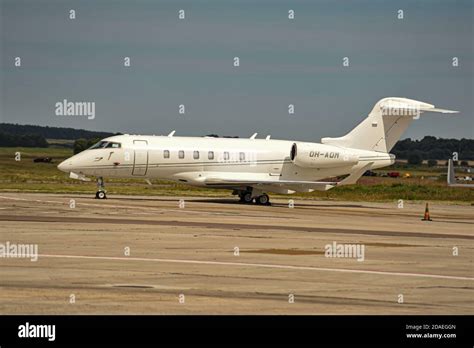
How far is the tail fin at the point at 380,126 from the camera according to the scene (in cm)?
5678

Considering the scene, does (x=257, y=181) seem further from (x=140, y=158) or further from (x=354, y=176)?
(x=140, y=158)

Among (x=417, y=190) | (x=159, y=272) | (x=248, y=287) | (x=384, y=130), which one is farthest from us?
(x=417, y=190)

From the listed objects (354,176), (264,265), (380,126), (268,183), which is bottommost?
(264,265)

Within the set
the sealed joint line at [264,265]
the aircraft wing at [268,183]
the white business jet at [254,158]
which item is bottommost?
the sealed joint line at [264,265]

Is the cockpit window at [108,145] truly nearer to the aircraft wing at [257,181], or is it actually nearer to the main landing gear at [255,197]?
the aircraft wing at [257,181]

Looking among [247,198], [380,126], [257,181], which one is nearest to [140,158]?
[257,181]

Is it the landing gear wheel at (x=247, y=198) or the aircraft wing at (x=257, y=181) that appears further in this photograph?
the landing gear wheel at (x=247, y=198)

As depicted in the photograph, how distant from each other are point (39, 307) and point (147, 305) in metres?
1.96

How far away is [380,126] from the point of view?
56.9 m

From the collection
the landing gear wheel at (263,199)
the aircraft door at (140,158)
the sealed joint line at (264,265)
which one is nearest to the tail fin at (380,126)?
the landing gear wheel at (263,199)

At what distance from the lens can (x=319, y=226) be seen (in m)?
38.2

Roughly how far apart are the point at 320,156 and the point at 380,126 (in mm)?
4357
